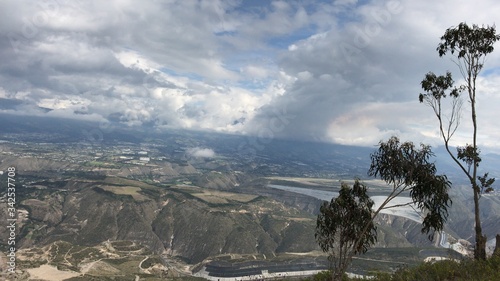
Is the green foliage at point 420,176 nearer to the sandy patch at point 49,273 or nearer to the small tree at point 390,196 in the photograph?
the small tree at point 390,196

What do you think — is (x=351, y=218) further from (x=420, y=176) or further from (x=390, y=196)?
(x=420, y=176)

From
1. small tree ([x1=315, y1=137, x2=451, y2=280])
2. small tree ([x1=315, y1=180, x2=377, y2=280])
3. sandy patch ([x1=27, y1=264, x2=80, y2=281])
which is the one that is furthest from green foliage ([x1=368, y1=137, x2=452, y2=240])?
sandy patch ([x1=27, y1=264, x2=80, y2=281])

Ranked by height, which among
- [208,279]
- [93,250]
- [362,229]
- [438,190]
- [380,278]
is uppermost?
[438,190]

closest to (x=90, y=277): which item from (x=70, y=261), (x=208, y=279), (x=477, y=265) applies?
(x=70, y=261)

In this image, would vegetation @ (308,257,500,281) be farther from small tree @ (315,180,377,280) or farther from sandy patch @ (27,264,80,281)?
sandy patch @ (27,264,80,281)

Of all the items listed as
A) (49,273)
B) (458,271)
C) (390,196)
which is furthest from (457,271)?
(49,273)

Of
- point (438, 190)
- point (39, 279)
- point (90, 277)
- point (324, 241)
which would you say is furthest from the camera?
point (90, 277)

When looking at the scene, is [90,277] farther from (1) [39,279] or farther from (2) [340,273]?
(2) [340,273]

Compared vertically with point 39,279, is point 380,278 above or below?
above
